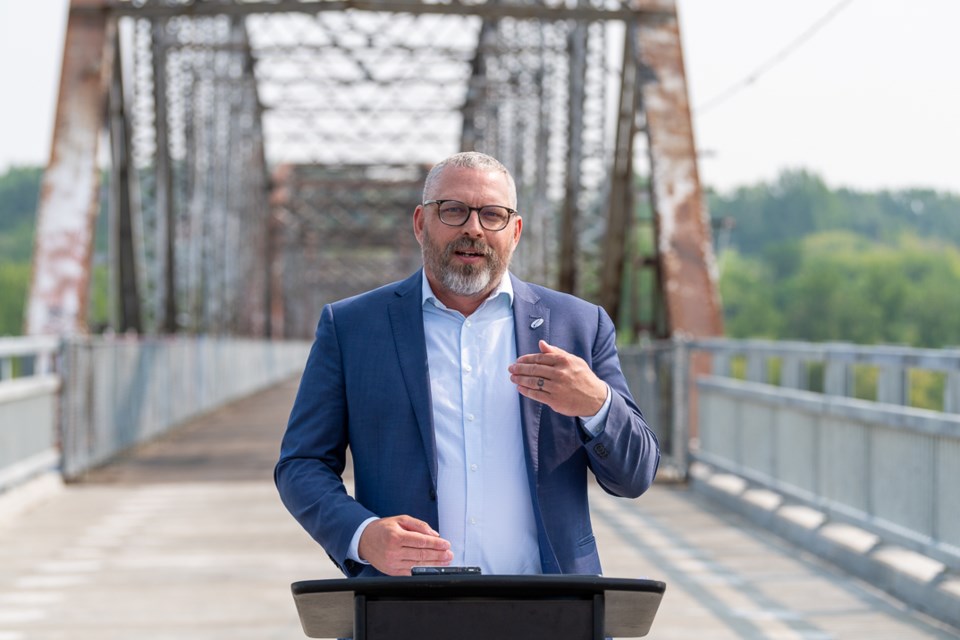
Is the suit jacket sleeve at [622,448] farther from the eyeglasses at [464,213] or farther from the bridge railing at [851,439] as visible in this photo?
the bridge railing at [851,439]

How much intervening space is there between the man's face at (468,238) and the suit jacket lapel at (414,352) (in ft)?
0.44

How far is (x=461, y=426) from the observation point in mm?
3395

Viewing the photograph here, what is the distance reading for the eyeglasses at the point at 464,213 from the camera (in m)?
3.33

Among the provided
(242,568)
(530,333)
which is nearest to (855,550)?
(242,568)

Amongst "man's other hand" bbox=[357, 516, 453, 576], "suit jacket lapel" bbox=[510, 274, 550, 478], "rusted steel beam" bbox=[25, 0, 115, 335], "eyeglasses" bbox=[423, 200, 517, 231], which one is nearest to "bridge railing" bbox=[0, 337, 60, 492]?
"rusted steel beam" bbox=[25, 0, 115, 335]

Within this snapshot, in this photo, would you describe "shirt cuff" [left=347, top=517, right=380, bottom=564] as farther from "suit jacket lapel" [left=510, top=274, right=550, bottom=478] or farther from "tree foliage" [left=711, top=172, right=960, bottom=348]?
"tree foliage" [left=711, top=172, right=960, bottom=348]

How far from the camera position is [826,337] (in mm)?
164250

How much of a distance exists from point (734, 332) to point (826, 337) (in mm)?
9029

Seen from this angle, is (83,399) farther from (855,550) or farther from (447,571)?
(447,571)

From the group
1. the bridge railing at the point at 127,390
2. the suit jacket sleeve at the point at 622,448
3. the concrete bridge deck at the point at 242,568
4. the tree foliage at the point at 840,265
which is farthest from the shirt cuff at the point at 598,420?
the tree foliage at the point at 840,265

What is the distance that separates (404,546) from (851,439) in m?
7.18

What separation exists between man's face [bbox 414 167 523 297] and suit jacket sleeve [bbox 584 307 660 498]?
34 centimetres

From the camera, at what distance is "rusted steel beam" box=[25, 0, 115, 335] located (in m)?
16.1

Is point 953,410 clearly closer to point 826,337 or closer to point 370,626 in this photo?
point 370,626
